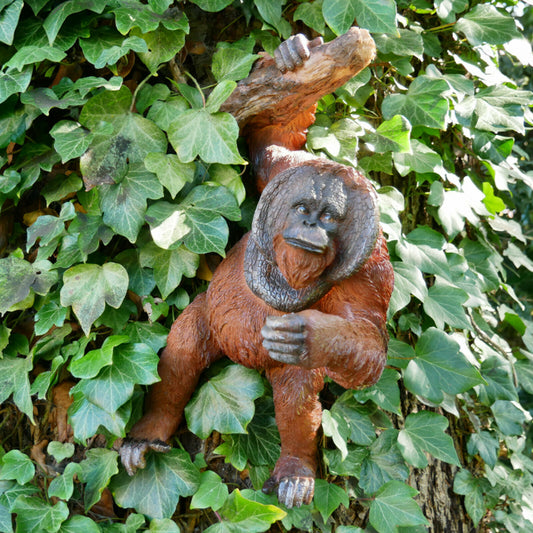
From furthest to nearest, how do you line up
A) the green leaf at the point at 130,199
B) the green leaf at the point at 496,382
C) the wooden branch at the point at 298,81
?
the green leaf at the point at 496,382
the green leaf at the point at 130,199
the wooden branch at the point at 298,81

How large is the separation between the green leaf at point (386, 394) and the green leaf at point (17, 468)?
651 millimetres

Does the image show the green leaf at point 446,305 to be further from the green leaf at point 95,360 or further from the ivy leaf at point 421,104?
the green leaf at point 95,360

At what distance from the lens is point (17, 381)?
1.20 m

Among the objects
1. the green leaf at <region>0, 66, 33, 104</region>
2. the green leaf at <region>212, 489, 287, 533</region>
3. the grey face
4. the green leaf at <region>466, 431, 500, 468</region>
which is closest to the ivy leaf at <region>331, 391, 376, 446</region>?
the green leaf at <region>212, 489, 287, 533</region>

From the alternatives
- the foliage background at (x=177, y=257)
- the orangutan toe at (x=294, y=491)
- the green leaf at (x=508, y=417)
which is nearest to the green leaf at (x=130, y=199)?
the foliage background at (x=177, y=257)


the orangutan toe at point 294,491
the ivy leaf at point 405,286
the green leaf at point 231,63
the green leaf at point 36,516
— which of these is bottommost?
the green leaf at point 36,516

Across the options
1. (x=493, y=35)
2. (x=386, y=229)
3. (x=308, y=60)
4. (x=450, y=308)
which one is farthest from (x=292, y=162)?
(x=493, y=35)

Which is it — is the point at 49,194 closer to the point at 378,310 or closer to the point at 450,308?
the point at 378,310

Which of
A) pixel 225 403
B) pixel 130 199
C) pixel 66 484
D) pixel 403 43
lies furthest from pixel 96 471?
pixel 403 43

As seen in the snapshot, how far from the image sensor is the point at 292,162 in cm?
108

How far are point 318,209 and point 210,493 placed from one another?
1.86 feet

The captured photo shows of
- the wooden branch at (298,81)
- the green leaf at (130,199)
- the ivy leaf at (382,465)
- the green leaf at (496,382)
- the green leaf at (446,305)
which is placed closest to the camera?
the wooden branch at (298,81)

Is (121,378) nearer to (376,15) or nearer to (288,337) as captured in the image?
(288,337)

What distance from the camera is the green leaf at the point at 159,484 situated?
44.0 inches
